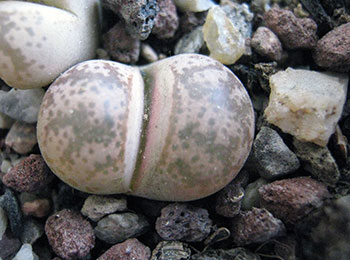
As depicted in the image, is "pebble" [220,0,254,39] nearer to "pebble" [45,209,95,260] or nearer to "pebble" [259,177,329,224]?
"pebble" [259,177,329,224]

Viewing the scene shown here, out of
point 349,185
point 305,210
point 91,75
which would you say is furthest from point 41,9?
point 349,185

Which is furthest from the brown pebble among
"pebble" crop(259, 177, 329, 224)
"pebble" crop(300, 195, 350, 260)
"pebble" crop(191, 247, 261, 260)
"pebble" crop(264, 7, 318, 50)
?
"pebble" crop(264, 7, 318, 50)

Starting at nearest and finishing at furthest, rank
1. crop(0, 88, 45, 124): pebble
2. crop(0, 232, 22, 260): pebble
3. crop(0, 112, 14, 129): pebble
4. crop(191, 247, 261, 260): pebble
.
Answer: crop(191, 247, 261, 260): pebble, crop(0, 232, 22, 260): pebble, crop(0, 88, 45, 124): pebble, crop(0, 112, 14, 129): pebble

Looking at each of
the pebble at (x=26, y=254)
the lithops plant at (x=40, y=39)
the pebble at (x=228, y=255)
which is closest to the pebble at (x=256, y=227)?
the pebble at (x=228, y=255)

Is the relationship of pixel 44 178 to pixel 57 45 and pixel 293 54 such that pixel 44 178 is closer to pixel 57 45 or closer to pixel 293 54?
pixel 57 45

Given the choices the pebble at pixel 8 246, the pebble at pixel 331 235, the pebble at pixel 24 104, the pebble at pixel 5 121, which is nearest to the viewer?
the pebble at pixel 331 235

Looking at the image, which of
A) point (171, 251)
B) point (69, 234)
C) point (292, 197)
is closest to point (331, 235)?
point (292, 197)

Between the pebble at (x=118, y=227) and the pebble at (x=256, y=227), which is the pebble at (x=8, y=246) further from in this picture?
the pebble at (x=256, y=227)
